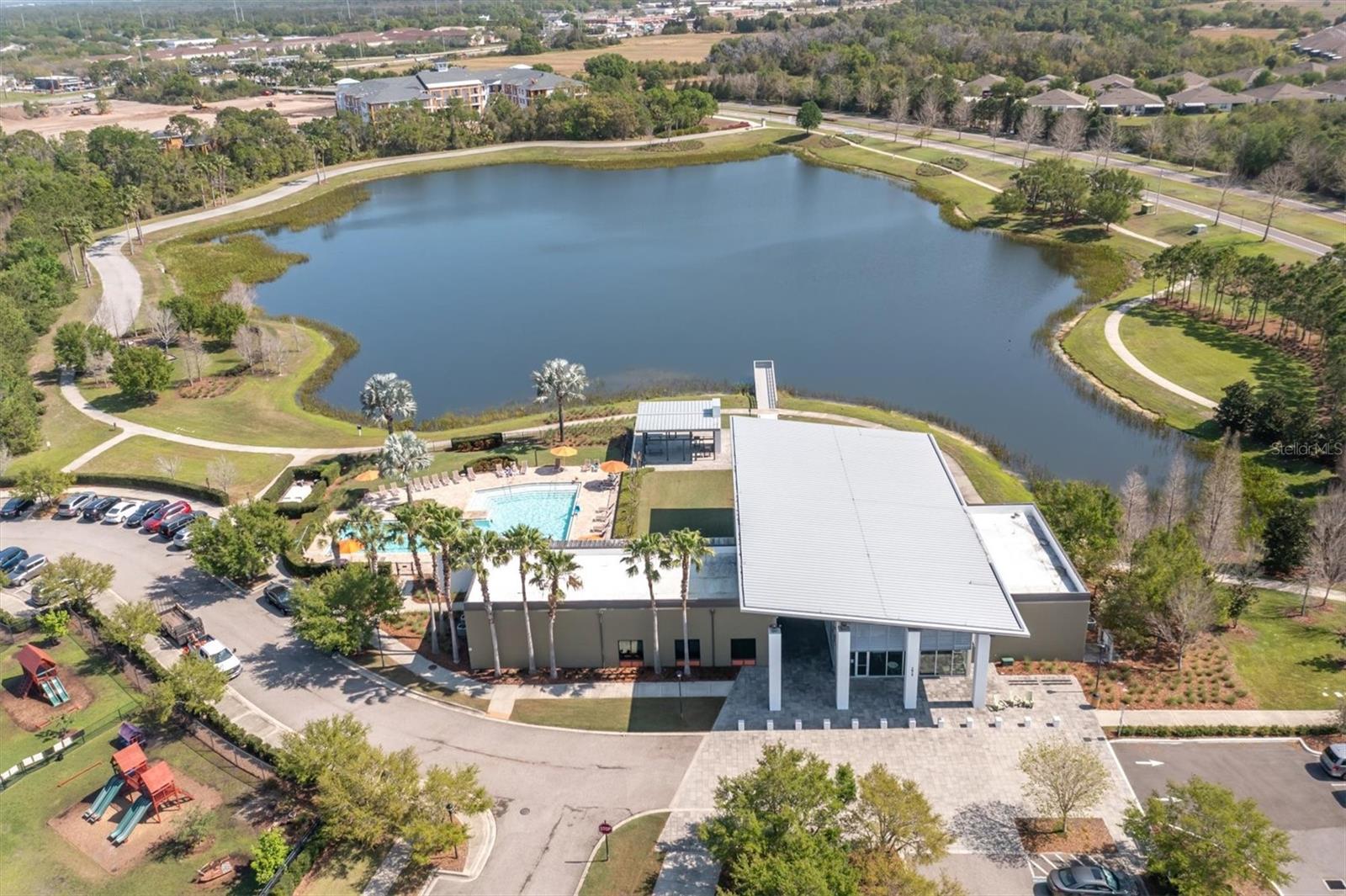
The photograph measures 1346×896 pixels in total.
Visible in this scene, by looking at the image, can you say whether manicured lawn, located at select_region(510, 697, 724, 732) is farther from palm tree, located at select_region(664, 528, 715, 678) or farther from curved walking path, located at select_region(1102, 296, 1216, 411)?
curved walking path, located at select_region(1102, 296, 1216, 411)

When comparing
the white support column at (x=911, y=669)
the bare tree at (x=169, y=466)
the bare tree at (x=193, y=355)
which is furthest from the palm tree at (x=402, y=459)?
the bare tree at (x=193, y=355)

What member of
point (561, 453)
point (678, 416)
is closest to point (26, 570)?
point (561, 453)

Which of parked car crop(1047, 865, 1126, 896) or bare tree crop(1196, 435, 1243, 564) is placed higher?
bare tree crop(1196, 435, 1243, 564)

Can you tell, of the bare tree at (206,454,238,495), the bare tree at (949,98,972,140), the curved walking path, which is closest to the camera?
the bare tree at (206,454,238,495)

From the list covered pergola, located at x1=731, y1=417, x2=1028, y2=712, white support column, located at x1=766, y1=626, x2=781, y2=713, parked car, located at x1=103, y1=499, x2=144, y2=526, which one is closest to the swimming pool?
covered pergola, located at x1=731, y1=417, x2=1028, y2=712

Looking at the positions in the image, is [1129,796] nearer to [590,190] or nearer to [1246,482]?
[1246,482]

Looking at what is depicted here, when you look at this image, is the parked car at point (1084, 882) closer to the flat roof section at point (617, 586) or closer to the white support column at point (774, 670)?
the white support column at point (774, 670)
